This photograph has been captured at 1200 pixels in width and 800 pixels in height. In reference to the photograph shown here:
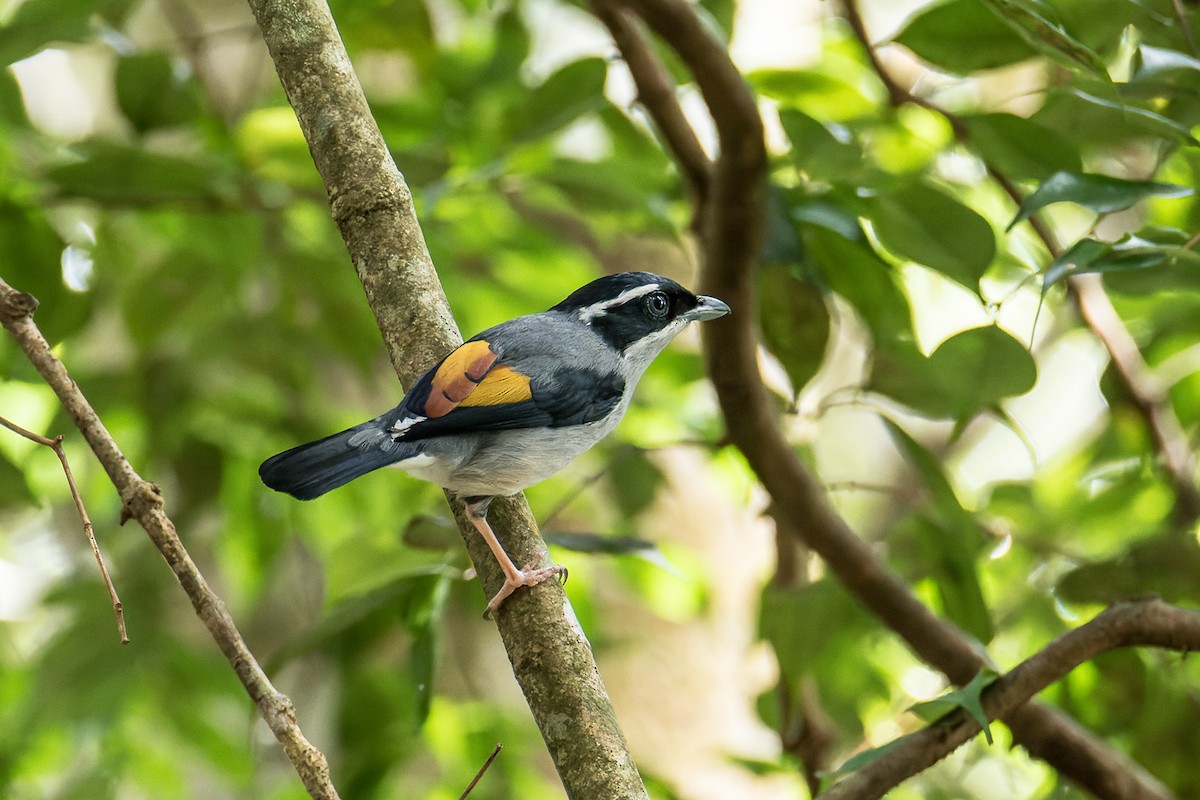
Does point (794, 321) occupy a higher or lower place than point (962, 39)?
lower

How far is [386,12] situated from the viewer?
285cm

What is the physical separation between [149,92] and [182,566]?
161cm

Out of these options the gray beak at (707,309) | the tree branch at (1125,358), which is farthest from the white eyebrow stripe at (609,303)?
the tree branch at (1125,358)

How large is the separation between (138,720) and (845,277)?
3183 millimetres

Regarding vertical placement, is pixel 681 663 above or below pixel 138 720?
below

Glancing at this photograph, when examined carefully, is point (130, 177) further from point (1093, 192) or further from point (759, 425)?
point (1093, 192)

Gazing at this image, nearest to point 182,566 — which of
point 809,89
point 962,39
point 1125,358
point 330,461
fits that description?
point 330,461

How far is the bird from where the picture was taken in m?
1.81

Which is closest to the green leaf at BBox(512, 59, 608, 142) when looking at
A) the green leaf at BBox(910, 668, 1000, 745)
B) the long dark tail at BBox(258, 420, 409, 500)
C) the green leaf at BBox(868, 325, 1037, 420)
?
the long dark tail at BBox(258, 420, 409, 500)

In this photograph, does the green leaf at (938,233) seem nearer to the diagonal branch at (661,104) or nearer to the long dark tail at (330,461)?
the diagonal branch at (661,104)

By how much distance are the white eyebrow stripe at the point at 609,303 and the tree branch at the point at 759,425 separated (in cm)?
14

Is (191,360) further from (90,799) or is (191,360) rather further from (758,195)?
(758,195)

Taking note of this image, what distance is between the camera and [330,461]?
1.86 m

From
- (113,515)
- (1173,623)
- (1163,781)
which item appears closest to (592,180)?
(1173,623)
